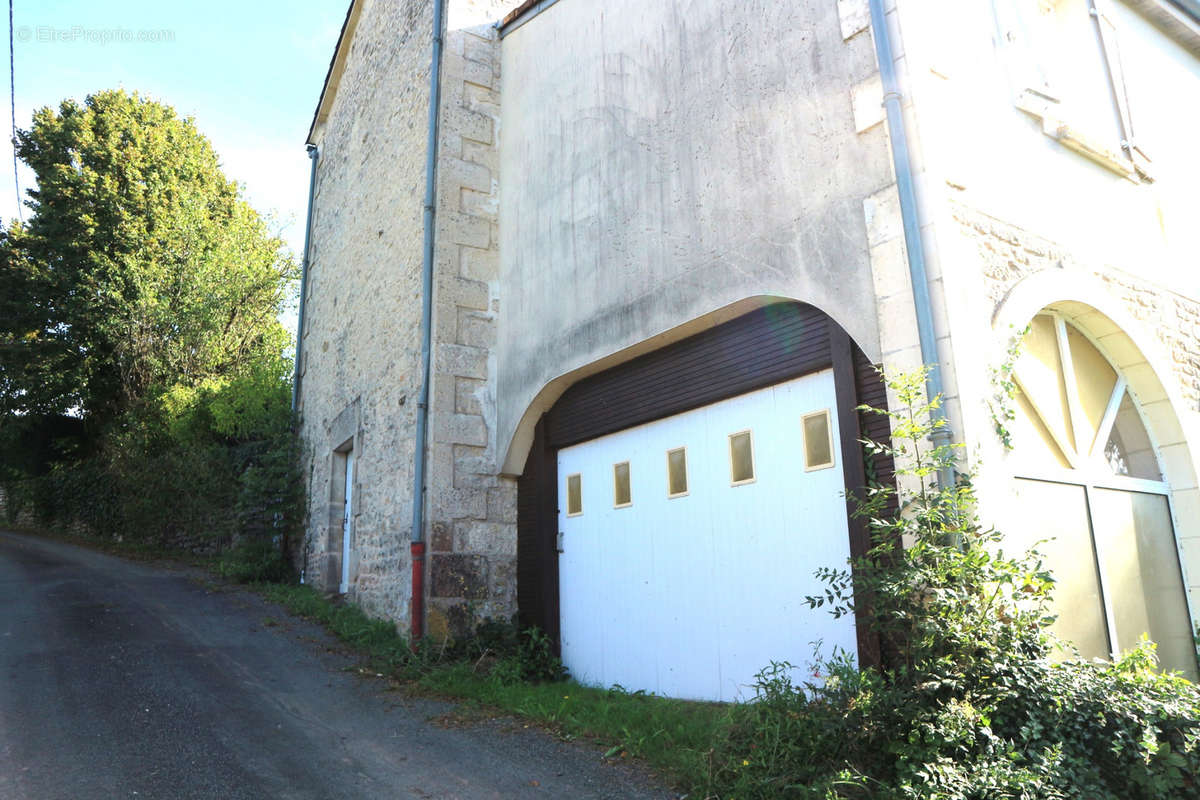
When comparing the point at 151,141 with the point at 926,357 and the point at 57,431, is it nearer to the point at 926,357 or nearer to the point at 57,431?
the point at 57,431

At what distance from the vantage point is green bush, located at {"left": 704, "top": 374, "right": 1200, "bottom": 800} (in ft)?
10.9

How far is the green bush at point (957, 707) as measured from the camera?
3314mm

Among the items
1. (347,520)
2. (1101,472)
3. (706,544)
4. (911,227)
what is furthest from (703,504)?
(347,520)

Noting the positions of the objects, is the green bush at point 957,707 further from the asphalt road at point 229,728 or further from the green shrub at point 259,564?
the green shrub at point 259,564

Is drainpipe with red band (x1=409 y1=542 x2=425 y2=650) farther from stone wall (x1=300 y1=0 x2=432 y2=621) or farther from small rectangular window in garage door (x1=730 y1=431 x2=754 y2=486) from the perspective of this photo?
small rectangular window in garage door (x1=730 y1=431 x2=754 y2=486)

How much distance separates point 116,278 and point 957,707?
1874 cm

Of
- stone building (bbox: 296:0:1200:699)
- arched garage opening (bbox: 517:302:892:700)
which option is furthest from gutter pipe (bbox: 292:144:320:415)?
arched garage opening (bbox: 517:302:892:700)

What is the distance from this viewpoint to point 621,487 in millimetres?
6535

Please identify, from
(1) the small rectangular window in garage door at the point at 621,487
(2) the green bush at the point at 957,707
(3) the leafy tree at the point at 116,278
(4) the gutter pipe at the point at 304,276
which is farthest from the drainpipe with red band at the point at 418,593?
(3) the leafy tree at the point at 116,278

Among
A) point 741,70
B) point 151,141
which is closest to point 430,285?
point 741,70

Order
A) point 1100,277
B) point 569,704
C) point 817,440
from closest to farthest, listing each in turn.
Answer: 1. point 817,440
2. point 569,704
3. point 1100,277

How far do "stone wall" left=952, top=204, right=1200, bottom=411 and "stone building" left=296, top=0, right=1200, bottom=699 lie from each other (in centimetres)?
3

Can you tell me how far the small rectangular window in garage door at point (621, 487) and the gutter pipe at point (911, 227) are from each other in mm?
2814

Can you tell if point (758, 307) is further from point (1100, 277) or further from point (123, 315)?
point (123, 315)
